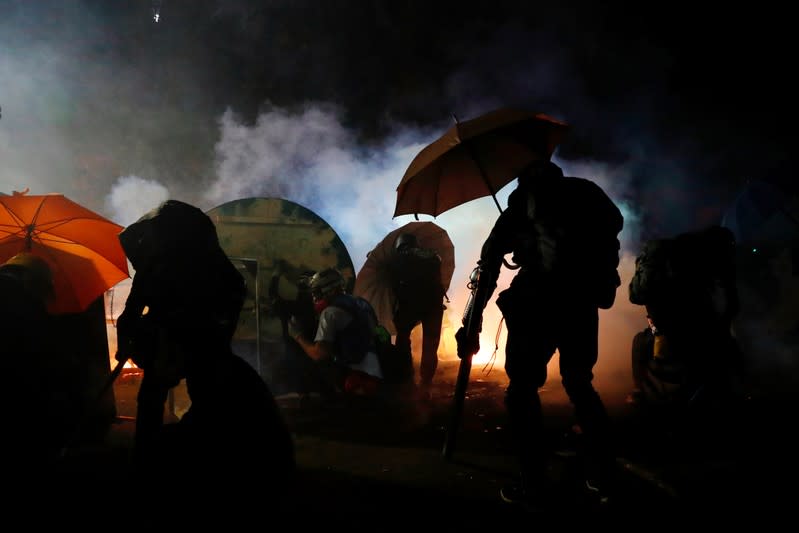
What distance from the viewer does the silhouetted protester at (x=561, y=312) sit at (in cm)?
256

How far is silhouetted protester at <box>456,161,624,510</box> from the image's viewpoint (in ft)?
8.41

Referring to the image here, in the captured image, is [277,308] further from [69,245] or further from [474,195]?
[474,195]

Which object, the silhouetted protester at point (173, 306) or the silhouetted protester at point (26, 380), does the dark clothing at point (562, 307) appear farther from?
the silhouetted protester at point (26, 380)

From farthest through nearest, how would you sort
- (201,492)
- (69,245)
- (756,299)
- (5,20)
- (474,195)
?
1. (5,20)
2. (756,299)
3. (69,245)
4. (474,195)
5. (201,492)

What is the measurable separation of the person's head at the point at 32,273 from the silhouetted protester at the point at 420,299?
3890mm

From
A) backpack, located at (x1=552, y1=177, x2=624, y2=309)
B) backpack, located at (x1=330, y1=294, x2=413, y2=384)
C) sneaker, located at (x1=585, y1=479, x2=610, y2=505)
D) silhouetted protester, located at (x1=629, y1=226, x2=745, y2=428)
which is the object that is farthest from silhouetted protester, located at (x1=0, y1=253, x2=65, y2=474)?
silhouetted protester, located at (x1=629, y1=226, x2=745, y2=428)

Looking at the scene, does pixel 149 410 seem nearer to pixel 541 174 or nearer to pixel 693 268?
pixel 541 174

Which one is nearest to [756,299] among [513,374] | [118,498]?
[513,374]

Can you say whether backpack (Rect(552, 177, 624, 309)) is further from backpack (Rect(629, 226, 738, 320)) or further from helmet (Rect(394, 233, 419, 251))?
helmet (Rect(394, 233, 419, 251))

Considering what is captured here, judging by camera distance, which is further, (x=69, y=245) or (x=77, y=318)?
(x=69, y=245)

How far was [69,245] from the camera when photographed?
4.45 m

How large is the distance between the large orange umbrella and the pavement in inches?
53.1

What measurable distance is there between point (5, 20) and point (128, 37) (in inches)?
91.8

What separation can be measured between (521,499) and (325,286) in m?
3.32
